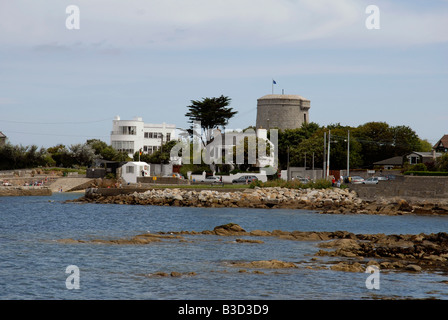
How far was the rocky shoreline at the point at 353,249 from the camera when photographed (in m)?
26.9

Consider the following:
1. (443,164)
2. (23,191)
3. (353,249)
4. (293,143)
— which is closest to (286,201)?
(443,164)

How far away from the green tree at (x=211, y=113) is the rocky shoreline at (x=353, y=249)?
192ft

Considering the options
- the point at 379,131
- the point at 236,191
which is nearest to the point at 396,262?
the point at 236,191

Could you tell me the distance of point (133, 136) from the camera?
13712cm

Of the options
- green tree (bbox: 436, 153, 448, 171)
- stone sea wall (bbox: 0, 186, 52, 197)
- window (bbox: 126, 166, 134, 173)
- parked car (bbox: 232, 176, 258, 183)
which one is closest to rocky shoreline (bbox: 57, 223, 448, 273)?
green tree (bbox: 436, 153, 448, 171)

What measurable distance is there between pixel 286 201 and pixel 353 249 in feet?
126

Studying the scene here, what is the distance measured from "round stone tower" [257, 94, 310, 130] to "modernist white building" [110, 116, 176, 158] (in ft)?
74.6

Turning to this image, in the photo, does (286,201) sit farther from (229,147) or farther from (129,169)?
(129,169)

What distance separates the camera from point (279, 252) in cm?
3150

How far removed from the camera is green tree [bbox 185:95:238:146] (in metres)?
97.3

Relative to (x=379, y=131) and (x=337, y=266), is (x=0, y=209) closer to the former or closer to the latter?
(x=337, y=266)

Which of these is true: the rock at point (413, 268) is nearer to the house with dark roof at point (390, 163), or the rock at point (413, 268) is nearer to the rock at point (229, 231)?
the rock at point (229, 231)
